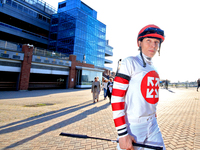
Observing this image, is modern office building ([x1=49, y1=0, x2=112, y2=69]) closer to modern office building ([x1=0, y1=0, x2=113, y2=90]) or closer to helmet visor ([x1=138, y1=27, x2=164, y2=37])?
modern office building ([x1=0, y1=0, x2=113, y2=90])

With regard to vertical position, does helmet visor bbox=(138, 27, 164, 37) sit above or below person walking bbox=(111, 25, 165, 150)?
above

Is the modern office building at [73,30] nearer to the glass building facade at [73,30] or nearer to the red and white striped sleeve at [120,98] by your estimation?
the glass building facade at [73,30]

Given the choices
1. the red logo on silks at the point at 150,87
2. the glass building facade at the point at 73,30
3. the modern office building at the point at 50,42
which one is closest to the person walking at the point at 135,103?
the red logo on silks at the point at 150,87

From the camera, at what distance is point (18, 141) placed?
3.34 m

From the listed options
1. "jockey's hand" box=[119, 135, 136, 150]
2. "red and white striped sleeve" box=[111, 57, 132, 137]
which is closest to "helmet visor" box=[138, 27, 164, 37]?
"red and white striped sleeve" box=[111, 57, 132, 137]

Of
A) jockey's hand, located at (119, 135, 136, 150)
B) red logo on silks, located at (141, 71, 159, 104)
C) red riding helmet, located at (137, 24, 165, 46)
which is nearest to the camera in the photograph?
jockey's hand, located at (119, 135, 136, 150)

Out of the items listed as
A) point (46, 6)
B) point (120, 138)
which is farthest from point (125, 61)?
point (46, 6)

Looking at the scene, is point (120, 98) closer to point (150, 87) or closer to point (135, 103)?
point (135, 103)

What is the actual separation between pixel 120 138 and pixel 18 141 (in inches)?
137

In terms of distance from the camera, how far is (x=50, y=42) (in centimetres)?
3956

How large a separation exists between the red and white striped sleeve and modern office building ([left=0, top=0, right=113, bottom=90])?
1857 cm

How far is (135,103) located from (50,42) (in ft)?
142

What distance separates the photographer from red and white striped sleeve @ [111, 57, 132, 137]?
4.24 feet

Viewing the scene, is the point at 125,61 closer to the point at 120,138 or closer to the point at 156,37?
the point at 156,37
